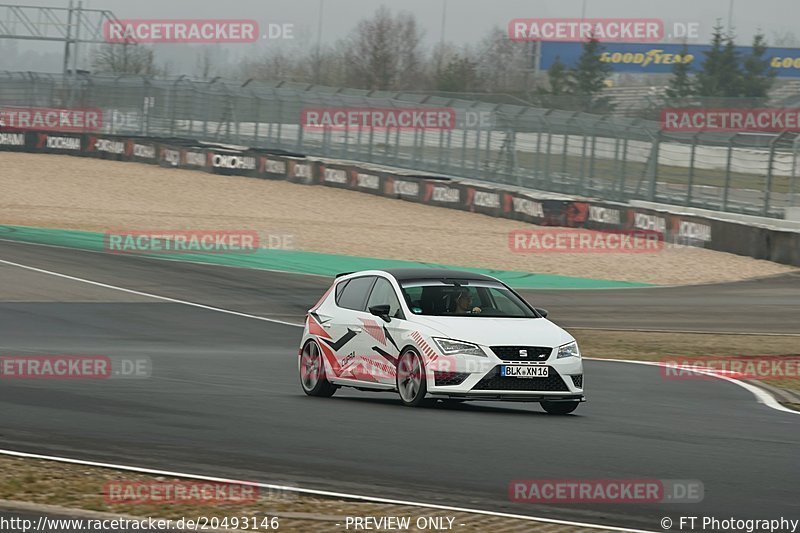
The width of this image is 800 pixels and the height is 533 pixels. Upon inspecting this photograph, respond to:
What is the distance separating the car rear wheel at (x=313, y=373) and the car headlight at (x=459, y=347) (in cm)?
202

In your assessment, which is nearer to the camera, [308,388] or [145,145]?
[308,388]

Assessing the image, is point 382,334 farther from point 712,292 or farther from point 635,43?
point 635,43

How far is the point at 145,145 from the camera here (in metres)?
52.9

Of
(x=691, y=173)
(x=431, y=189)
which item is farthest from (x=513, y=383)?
(x=431, y=189)

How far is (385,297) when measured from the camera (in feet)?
43.9

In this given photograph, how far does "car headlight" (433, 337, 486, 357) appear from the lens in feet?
39.9

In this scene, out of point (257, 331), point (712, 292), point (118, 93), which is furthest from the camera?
point (118, 93)

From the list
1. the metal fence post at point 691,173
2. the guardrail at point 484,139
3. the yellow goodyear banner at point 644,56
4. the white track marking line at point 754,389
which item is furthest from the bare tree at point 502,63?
the white track marking line at point 754,389

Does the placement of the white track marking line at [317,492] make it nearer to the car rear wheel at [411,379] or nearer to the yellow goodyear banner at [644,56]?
the car rear wheel at [411,379]

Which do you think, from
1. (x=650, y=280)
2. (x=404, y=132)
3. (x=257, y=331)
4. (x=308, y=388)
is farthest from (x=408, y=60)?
(x=308, y=388)

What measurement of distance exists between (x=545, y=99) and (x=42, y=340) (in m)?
30.3

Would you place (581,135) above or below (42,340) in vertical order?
above

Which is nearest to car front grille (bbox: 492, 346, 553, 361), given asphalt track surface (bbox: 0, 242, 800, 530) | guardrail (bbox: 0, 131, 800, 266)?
asphalt track surface (bbox: 0, 242, 800, 530)

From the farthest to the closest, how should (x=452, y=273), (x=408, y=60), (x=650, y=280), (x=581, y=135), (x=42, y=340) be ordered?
(x=408, y=60)
(x=581, y=135)
(x=650, y=280)
(x=42, y=340)
(x=452, y=273)
